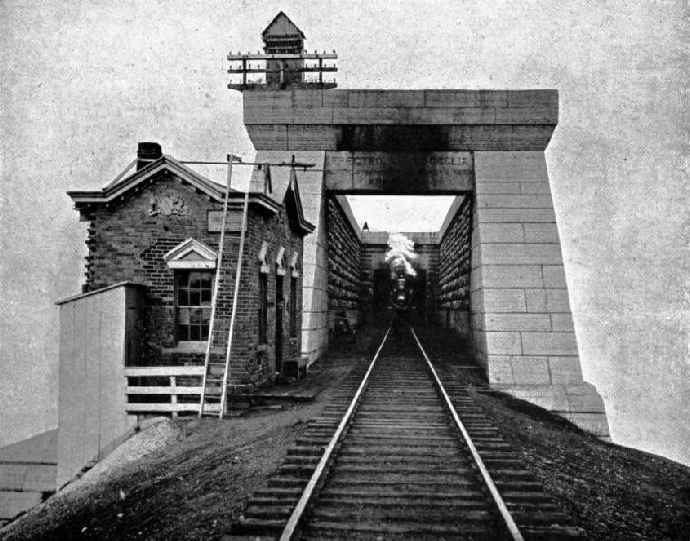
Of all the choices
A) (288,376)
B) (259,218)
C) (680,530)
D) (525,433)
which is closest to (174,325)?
(259,218)

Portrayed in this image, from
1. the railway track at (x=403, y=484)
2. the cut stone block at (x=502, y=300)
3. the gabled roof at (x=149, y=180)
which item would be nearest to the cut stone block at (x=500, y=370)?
the cut stone block at (x=502, y=300)

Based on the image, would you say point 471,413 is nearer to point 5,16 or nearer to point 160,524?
point 160,524

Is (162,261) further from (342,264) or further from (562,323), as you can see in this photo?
(342,264)

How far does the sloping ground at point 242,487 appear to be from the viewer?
5.26 metres

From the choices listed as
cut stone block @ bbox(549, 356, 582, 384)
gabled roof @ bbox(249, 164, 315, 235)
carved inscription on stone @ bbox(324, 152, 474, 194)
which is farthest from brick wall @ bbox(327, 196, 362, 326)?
cut stone block @ bbox(549, 356, 582, 384)

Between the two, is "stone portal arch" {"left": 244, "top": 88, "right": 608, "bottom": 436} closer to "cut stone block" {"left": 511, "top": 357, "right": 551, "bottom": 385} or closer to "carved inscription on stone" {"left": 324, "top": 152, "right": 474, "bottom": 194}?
"carved inscription on stone" {"left": 324, "top": 152, "right": 474, "bottom": 194}

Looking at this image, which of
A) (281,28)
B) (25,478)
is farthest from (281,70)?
(25,478)

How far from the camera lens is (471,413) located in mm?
9562

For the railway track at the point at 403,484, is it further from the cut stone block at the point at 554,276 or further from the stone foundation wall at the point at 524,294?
the cut stone block at the point at 554,276

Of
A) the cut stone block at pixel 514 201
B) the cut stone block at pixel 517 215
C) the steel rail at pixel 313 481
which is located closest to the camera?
the steel rail at pixel 313 481

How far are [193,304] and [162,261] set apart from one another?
3.75ft

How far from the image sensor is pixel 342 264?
76.8 ft

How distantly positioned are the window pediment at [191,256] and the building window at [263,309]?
157 cm

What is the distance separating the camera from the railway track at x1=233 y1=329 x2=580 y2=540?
4.70 metres
